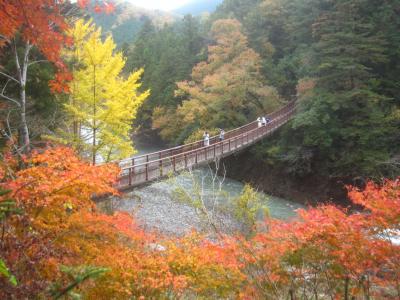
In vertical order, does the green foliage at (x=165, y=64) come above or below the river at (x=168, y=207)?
above

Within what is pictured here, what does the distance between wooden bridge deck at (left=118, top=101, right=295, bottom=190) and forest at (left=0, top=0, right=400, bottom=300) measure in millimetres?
678

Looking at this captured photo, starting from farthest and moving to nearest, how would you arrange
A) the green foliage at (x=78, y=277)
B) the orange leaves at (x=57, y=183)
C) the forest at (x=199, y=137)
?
the forest at (x=199, y=137), the orange leaves at (x=57, y=183), the green foliage at (x=78, y=277)

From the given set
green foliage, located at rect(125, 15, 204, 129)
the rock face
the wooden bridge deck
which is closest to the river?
the rock face

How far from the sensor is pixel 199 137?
22.4m

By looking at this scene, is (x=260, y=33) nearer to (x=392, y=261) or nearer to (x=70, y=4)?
(x=70, y=4)

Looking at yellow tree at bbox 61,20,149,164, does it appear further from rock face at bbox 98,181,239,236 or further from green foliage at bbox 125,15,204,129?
green foliage at bbox 125,15,204,129

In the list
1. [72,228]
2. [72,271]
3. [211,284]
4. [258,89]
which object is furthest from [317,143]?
[72,271]

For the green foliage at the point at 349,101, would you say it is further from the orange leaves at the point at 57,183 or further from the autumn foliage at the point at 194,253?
the orange leaves at the point at 57,183

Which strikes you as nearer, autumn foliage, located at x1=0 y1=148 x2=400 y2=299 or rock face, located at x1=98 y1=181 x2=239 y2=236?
autumn foliage, located at x1=0 y1=148 x2=400 y2=299

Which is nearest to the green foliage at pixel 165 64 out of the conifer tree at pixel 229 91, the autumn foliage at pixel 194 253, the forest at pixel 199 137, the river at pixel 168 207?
the forest at pixel 199 137

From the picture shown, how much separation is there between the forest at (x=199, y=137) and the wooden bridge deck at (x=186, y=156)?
68cm

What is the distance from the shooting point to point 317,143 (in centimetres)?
1869

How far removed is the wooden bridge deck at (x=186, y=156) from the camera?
12.1 m

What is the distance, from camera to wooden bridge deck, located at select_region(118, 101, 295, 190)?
1207 cm
